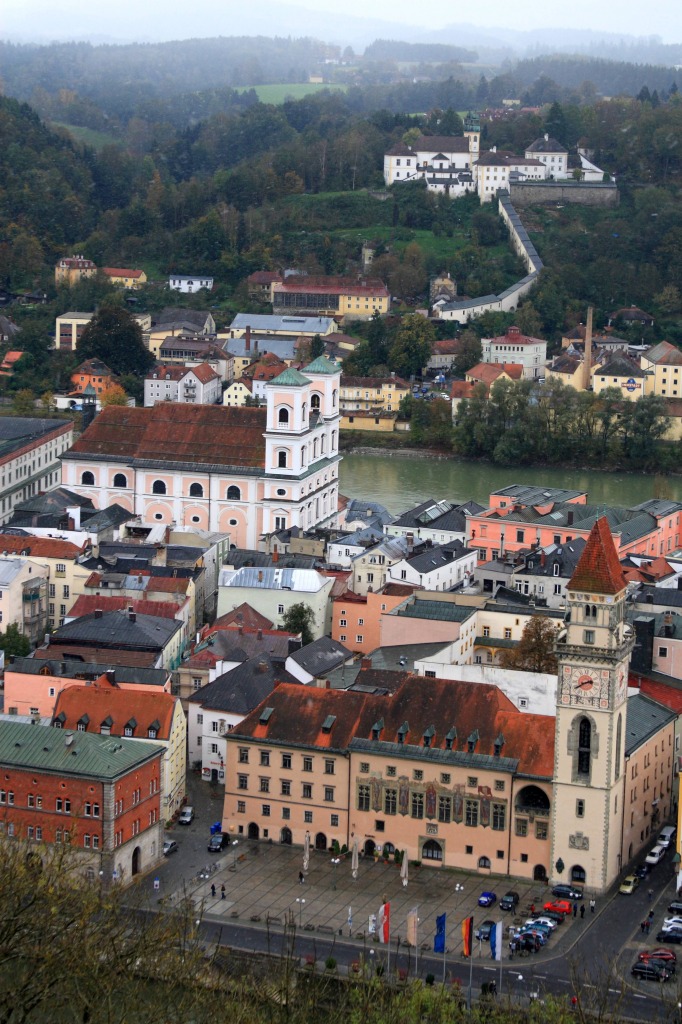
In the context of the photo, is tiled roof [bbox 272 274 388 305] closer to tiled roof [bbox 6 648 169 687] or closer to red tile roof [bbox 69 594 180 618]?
red tile roof [bbox 69 594 180 618]

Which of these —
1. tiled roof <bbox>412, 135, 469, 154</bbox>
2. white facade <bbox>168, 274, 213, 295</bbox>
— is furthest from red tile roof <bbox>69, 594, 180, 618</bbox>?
tiled roof <bbox>412, 135, 469, 154</bbox>

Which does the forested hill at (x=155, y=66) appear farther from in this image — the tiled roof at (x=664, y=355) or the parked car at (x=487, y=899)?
the parked car at (x=487, y=899)

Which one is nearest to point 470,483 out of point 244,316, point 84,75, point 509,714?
point 244,316

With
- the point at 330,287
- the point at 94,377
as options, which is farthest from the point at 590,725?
the point at 330,287

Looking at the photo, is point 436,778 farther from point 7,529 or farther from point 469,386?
point 469,386

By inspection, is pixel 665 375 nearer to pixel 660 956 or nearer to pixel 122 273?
pixel 122 273

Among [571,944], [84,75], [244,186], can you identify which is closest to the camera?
[571,944]

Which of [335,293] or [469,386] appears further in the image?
[335,293]
